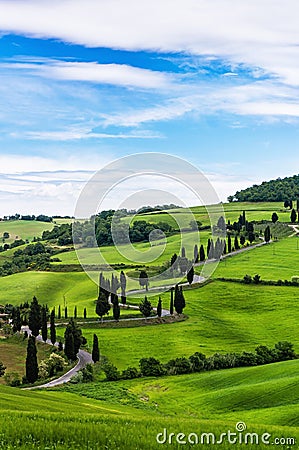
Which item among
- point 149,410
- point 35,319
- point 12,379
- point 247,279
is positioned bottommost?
point 12,379

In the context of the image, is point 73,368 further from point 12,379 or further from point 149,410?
point 149,410

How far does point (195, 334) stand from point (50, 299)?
51.1 metres

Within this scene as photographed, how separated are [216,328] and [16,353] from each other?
34655mm

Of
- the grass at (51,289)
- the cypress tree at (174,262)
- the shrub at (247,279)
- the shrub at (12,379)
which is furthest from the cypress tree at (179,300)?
the shrub at (12,379)

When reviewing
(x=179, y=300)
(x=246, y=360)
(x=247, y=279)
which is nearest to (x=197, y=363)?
(x=246, y=360)

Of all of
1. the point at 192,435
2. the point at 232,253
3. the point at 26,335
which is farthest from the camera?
the point at 232,253

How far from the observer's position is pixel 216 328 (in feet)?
335

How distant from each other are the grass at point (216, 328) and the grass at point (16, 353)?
8586mm

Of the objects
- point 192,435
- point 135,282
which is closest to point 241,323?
point 135,282

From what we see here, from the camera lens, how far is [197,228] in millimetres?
196125

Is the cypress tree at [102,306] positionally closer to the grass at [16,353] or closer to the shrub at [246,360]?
the grass at [16,353]

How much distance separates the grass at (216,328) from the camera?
89188 millimetres

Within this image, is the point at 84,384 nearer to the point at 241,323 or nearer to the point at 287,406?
the point at 287,406

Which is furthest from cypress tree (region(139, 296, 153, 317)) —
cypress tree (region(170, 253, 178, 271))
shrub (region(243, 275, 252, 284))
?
cypress tree (region(170, 253, 178, 271))
